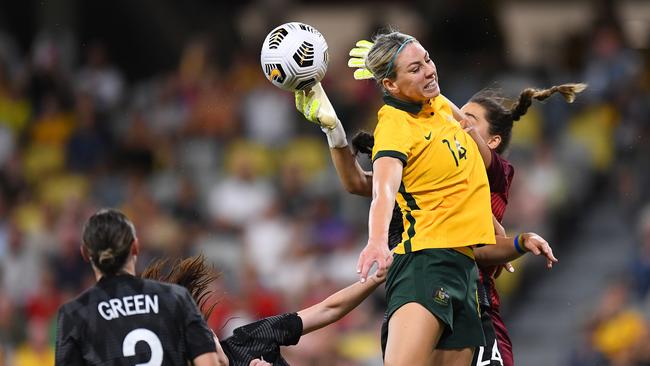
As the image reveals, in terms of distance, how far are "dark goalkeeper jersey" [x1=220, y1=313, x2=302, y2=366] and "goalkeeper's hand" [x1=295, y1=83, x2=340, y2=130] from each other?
2.89ft

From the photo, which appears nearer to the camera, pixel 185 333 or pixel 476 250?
pixel 185 333

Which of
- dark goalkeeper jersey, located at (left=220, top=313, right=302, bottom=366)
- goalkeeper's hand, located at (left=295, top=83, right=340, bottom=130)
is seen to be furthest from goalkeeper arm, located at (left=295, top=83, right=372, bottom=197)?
dark goalkeeper jersey, located at (left=220, top=313, right=302, bottom=366)

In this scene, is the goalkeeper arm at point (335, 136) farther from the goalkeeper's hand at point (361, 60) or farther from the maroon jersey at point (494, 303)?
the maroon jersey at point (494, 303)

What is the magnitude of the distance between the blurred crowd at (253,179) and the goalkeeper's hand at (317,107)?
4394 millimetres

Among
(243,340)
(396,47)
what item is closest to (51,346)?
(243,340)

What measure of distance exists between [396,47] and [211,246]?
7243mm

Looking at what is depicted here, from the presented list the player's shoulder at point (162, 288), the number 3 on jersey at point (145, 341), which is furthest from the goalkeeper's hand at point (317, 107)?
the number 3 on jersey at point (145, 341)

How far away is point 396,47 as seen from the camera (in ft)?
18.1

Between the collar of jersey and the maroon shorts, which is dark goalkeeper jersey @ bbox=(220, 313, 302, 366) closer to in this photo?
the maroon shorts

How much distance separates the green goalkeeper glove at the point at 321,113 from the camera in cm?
575

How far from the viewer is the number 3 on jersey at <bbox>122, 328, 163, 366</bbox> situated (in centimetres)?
524

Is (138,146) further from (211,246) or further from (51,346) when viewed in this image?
(51,346)

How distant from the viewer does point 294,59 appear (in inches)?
226

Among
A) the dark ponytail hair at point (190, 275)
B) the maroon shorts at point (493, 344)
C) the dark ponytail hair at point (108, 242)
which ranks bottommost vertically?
the maroon shorts at point (493, 344)
